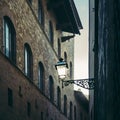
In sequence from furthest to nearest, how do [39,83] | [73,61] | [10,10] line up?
[73,61]
[39,83]
[10,10]

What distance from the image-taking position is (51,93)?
86.6 ft

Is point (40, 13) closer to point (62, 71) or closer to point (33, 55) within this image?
point (33, 55)

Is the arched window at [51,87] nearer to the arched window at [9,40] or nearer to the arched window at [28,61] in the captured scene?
the arched window at [28,61]

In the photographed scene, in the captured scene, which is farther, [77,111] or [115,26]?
[77,111]

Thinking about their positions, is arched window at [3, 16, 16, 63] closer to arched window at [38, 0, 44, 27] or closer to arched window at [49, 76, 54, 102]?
arched window at [38, 0, 44, 27]

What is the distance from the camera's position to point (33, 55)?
21312 millimetres

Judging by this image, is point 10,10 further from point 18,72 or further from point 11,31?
point 18,72

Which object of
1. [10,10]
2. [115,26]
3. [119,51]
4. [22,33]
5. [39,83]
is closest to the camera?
Result: [119,51]

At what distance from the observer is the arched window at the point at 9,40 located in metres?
16.8

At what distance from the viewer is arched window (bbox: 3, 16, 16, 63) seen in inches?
663

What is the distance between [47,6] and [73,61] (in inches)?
449

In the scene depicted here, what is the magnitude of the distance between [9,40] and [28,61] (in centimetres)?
343

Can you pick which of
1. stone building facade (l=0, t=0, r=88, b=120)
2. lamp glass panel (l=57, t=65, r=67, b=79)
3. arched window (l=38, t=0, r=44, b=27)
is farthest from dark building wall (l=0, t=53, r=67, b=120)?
arched window (l=38, t=0, r=44, b=27)

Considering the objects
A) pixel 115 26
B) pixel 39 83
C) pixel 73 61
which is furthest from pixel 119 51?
pixel 73 61
